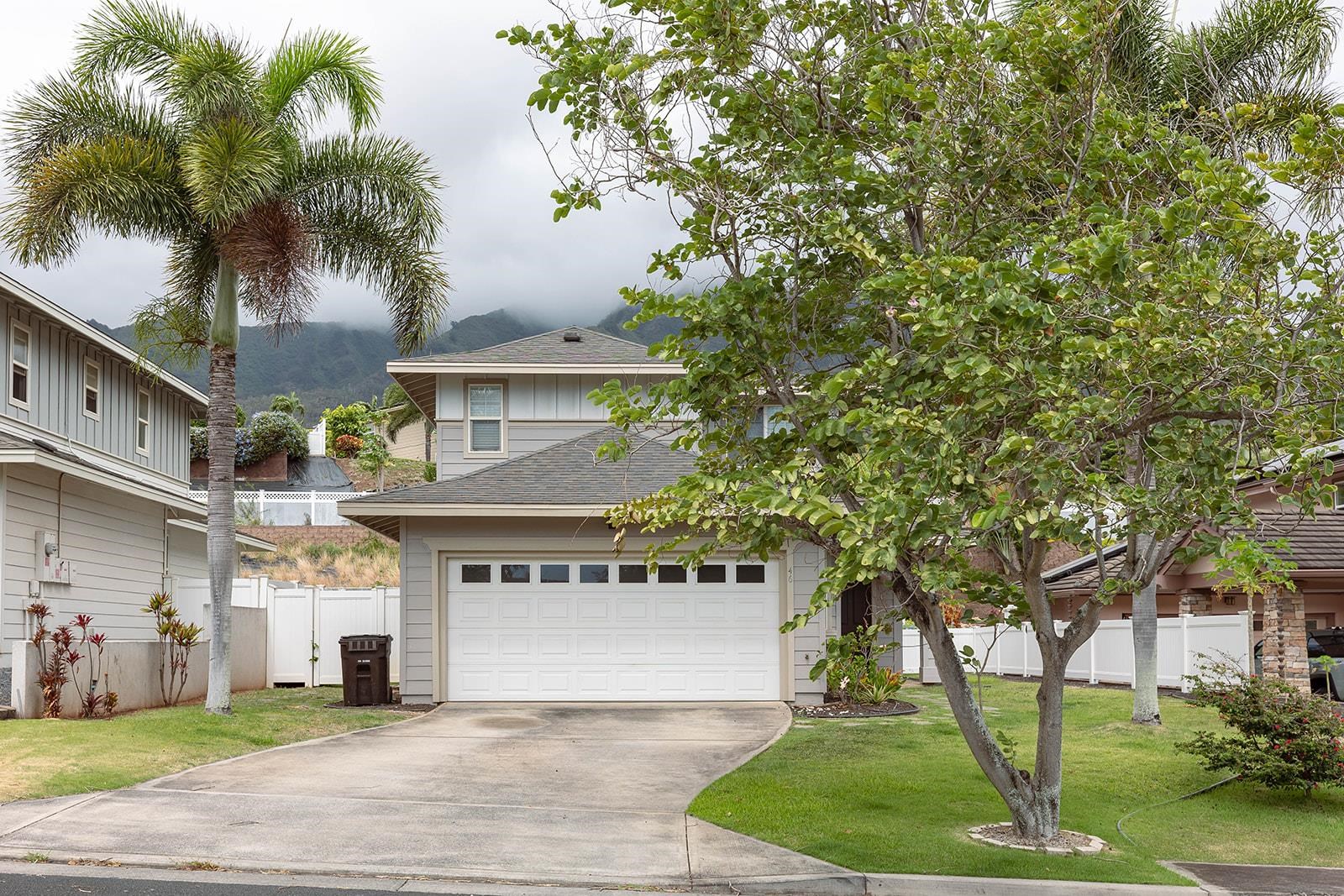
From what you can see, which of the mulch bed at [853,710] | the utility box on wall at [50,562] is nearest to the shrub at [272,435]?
the utility box on wall at [50,562]

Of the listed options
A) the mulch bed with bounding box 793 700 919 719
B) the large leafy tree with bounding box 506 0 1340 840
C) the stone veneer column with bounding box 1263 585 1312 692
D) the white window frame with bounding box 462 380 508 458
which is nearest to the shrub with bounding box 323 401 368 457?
the white window frame with bounding box 462 380 508 458

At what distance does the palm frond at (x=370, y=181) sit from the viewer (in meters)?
16.7

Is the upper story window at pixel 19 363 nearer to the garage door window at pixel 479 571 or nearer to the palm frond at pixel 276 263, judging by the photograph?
the palm frond at pixel 276 263

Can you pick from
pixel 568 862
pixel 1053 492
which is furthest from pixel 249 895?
pixel 1053 492

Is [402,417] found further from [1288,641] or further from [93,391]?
[1288,641]

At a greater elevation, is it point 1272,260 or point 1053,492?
point 1272,260

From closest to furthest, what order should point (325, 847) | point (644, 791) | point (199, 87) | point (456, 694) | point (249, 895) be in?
point (249, 895) < point (325, 847) < point (644, 791) < point (199, 87) < point (456, 694)

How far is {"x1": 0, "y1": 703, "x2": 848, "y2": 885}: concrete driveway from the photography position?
8.30 m

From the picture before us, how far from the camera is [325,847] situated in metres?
8.63

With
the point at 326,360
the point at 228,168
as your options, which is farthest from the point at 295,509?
the point at 326,360

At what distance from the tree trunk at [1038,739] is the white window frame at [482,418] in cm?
1397

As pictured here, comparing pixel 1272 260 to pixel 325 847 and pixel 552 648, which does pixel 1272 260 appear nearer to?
pixel 325 847

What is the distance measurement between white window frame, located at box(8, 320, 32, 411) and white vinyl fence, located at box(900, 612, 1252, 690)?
50.8 ft

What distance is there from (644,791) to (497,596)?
815cm
